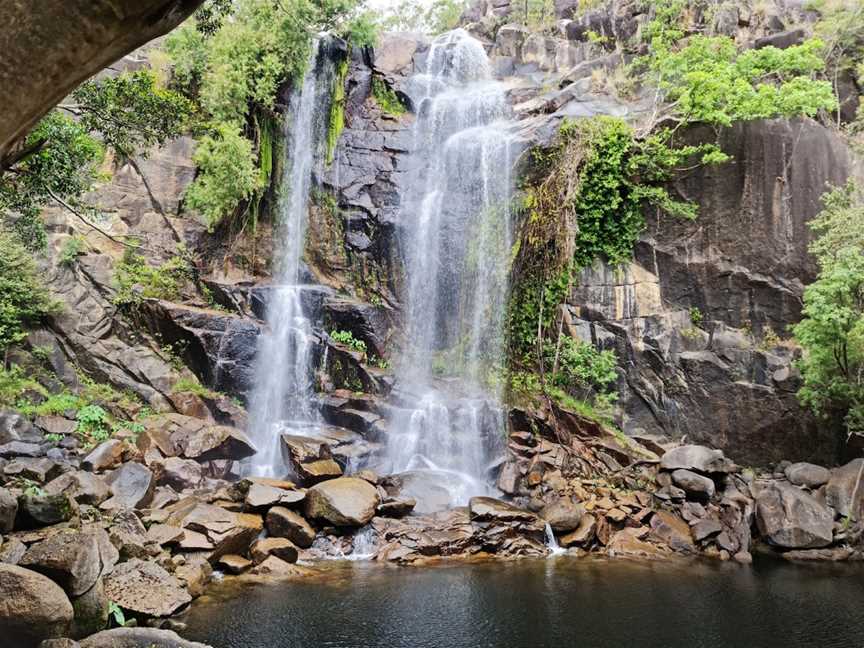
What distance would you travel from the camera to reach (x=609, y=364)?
16.4 meters

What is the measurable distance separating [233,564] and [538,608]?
207 inches

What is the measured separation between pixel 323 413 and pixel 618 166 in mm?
10975

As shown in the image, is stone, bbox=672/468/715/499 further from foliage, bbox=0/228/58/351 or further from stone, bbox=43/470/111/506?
foliage, bbox=0/228/58/351

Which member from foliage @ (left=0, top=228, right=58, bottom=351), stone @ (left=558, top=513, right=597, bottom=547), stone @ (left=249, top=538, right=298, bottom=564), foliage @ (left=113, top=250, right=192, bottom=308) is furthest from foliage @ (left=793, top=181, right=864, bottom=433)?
foliage @ (left=0, top=228, right=58, bottom=351)

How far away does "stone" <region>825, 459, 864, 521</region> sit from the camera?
1284 centimetres

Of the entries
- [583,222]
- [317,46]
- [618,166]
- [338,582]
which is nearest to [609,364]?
[583,222]

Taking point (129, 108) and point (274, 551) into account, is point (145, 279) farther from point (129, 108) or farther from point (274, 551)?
point (274, 551)

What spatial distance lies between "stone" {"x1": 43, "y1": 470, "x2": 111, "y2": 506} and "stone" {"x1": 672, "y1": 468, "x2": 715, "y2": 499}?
12.1m

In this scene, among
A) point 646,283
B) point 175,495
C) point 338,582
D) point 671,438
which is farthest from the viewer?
point 646,283

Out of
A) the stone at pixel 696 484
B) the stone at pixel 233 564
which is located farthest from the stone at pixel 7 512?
the stone at pixel 696 484

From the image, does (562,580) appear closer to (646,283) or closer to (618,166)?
(646,283)

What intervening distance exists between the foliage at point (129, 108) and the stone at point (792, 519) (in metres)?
13.9

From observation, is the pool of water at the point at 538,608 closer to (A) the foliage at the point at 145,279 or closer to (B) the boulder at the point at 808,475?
(B) the boulder at the point at 808,475

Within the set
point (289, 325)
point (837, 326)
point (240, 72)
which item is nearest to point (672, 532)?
point (837, 326)
